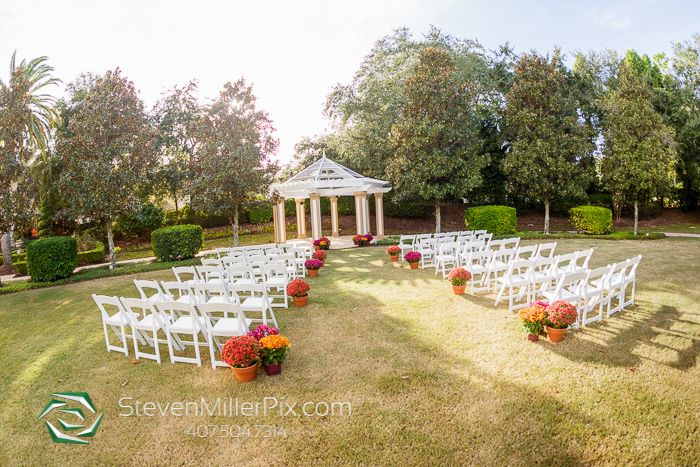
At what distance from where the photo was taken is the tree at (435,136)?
19750 mm

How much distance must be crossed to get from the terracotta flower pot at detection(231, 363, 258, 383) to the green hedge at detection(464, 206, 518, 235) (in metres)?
16.9

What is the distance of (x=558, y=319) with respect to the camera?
548cm

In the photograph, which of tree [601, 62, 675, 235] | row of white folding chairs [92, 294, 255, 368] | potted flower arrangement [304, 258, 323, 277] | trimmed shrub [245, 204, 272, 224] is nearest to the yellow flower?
row of white folding chairs [92, 294, 255, 368]

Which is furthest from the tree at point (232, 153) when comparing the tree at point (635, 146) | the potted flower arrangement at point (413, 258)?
the tree at point (635, 146)

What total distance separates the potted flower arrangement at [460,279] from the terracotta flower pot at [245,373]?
4.94m

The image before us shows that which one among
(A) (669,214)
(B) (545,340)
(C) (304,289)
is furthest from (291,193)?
(A) (669,214)

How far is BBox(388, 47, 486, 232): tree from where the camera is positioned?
19.8 metres

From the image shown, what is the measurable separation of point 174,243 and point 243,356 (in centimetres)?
1196

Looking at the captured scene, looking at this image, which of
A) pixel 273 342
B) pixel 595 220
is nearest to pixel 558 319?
pixel 273 342

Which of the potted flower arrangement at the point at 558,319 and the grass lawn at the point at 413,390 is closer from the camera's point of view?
the grass lawn at the point at 413,390

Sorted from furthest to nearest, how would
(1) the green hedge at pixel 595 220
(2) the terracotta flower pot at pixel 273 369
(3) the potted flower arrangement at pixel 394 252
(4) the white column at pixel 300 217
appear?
(4) the white column at pixel 300 217, (1) the green hedge at pixel 595 220, (3) the potted flower arrangement at pixel 394 252, (2) the terracotta flower pot at pixel 273 369

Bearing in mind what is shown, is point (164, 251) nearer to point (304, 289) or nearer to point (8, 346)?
point (8, 346)

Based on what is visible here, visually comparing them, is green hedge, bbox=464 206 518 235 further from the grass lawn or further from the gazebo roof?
the grass lawn

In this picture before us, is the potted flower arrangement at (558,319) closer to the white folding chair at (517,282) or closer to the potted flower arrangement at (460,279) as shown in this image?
the white folding chair at (517,282)
